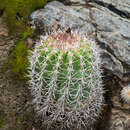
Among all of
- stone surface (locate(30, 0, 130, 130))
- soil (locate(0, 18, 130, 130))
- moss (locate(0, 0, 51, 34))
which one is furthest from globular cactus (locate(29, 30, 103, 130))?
moss (locate(0, 0, 51, 34))

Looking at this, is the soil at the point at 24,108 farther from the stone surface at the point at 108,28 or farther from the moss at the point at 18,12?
the moss at the point at 18,12

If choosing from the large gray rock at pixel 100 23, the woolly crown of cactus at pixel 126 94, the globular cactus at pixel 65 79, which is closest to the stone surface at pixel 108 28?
the large gray rock at pixel 100 23

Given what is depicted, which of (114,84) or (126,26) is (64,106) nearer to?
(114,84)

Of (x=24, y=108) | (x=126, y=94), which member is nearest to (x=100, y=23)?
(x=126, y=94)

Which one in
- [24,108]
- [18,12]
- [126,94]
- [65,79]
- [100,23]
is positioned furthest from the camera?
[18,12]

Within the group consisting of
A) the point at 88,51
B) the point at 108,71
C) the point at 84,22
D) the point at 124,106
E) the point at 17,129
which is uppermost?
the point at 88,51

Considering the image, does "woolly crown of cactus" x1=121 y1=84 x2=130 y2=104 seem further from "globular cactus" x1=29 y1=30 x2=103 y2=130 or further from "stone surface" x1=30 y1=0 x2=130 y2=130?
"globular cactus" x1=29 y1=30 x2=103 y2=130

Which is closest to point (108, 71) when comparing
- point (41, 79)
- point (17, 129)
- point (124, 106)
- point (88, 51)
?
point (124, 106)

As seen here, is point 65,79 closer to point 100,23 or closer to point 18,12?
point 100,23
